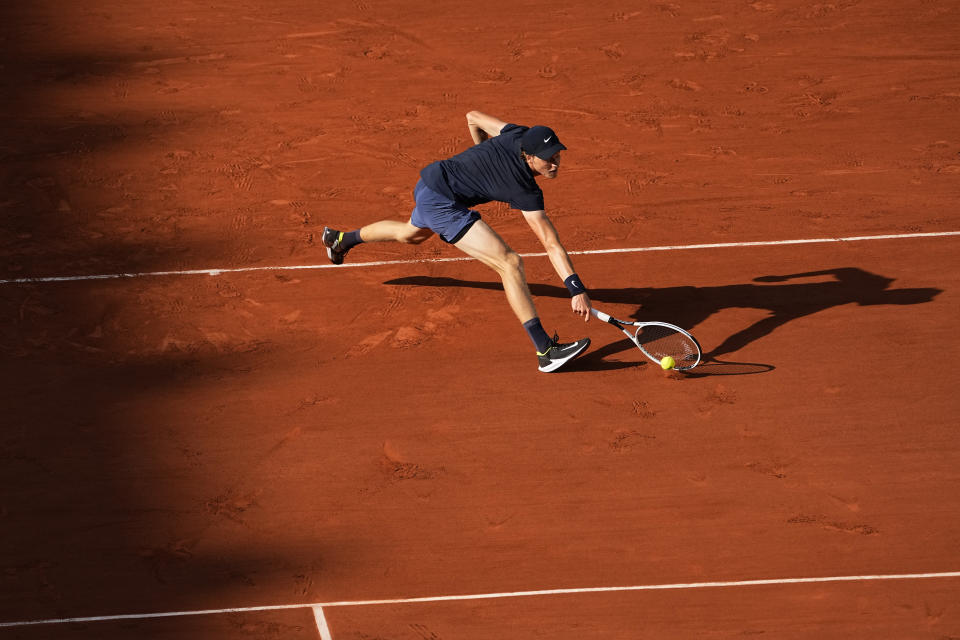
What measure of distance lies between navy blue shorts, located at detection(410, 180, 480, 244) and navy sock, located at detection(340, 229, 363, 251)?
33.6 inches

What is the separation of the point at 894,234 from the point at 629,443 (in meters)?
3.66

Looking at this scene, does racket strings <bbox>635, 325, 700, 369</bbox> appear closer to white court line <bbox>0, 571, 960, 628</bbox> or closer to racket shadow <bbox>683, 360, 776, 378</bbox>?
racket shadow <bbox>683, 360, 776, 378</bbox>

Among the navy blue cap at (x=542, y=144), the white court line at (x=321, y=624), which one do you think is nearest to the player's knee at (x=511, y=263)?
the navy blue cap at (x=542, y=144)

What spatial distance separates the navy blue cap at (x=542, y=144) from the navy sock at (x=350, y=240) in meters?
1.81

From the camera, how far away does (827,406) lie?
8031 mm

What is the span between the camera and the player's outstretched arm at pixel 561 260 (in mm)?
7660

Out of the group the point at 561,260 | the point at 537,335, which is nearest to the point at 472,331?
the point at 537,335

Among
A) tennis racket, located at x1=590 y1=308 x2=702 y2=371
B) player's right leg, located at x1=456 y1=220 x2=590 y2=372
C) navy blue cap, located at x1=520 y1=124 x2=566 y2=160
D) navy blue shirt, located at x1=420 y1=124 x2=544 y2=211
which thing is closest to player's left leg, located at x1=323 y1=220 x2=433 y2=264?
navy blue shirt, located at x1=420 y1=124 x2=544 y2=211

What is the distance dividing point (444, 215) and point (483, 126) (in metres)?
0.92

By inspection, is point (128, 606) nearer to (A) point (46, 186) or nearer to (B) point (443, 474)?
(B) point (443, 474)

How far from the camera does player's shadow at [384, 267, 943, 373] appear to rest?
888 centimetres

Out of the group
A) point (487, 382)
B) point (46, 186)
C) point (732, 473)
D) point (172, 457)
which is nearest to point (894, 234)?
point (732, 473)

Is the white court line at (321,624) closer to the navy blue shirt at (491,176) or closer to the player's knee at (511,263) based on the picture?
the player's knee at (511,263)

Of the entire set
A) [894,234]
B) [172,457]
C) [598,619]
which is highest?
[894,234]
